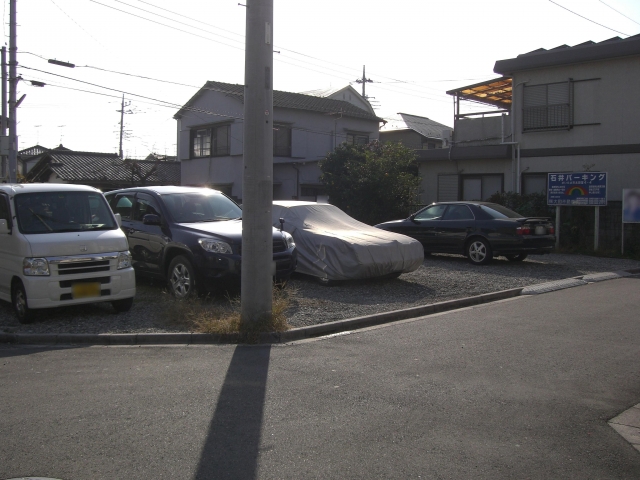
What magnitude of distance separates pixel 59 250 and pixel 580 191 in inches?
551

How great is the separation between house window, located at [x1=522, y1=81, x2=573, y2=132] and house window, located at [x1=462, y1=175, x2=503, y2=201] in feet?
6.65

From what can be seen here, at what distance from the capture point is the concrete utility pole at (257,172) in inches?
301

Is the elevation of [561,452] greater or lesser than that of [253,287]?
lesser

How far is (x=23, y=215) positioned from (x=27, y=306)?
4.39ft

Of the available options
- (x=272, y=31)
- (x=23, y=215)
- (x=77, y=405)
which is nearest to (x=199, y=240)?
(x=23, y=215)

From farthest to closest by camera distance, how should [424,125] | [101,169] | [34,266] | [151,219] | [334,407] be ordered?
[424,125] → [101,169] → [151,219] → [34,266] → [334,407]

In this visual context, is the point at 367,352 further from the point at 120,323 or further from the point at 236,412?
the point at 120,323

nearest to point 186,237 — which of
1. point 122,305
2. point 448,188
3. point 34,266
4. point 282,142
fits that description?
point 122,305

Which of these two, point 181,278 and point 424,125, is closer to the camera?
point 181,278

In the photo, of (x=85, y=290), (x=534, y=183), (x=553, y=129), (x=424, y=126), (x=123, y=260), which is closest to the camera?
(x=85, y=290)

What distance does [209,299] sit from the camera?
9500mm

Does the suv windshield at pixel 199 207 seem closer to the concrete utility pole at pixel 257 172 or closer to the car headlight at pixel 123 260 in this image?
the car headlight at pixel 123 260

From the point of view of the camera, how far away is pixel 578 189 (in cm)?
1705

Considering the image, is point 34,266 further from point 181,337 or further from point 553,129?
point 553,129
